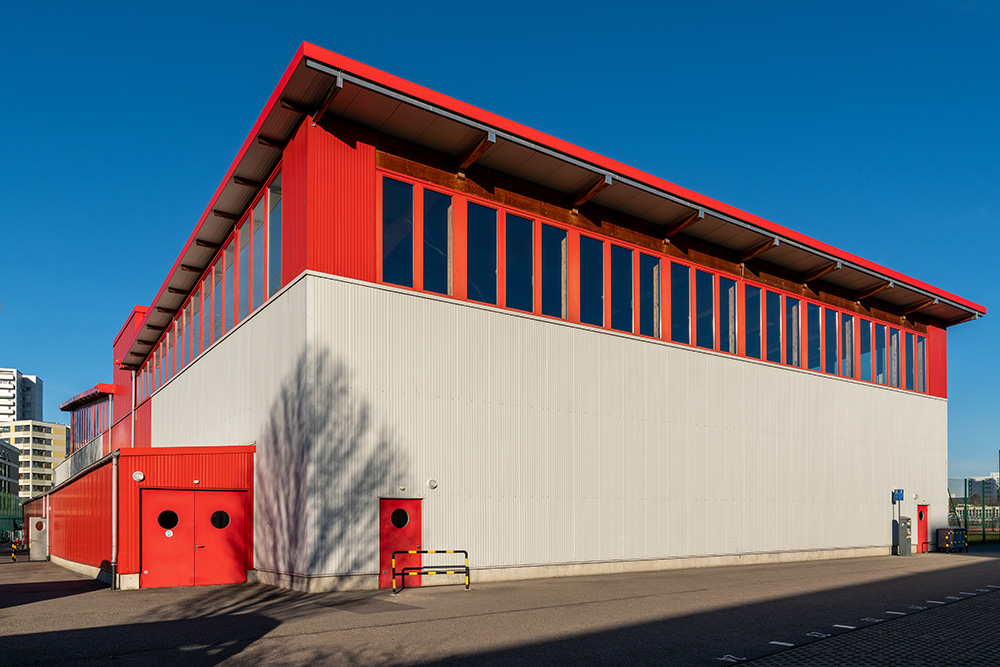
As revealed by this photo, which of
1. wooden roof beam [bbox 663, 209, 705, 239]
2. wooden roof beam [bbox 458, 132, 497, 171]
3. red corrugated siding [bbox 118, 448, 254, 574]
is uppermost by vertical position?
wooden roof beam [bbox 458, 132, 497, 171]

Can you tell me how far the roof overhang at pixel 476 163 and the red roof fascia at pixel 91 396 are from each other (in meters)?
18.1

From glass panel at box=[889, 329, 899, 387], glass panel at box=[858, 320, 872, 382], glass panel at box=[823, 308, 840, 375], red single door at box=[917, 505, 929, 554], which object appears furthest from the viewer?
red single door at box=[917, 505, 929, 554]

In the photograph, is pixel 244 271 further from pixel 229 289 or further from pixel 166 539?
pixel 166 539

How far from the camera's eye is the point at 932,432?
34.9 m

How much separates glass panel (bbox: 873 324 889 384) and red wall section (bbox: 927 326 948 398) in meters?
3.65

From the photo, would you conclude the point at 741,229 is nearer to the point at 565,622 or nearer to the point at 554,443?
the point at 554,443

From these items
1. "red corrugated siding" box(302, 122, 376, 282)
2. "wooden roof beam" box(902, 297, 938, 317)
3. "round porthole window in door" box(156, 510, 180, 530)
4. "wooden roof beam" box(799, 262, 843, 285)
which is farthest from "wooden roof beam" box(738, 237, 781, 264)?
"round porthole window in door" box(156, 510, 180, 530)

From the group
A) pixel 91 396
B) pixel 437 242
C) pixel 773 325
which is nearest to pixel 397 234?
pixel 437 242

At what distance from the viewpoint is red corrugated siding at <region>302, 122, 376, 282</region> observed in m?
17.7

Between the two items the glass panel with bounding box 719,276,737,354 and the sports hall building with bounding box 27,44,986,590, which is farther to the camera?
the glass panel with bounding box 719,276,737,354

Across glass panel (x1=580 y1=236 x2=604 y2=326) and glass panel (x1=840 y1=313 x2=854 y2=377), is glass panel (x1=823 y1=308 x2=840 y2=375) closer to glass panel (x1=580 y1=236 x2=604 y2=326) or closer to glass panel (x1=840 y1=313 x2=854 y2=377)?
glass panel (x1=840 y1=313 x2=854 y2=377)

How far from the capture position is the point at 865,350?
32125mm

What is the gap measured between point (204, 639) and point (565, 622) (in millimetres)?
5199

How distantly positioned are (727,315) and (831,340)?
6.40m
